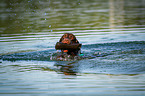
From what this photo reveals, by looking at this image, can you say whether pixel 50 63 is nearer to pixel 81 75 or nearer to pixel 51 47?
pixel 81 75

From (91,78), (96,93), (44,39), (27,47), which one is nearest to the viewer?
(96,93)

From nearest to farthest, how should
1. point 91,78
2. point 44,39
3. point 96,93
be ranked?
point 96,93 → point 91,78 → point 44,39

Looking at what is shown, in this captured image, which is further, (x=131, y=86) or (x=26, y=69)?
(x=26, y=69)

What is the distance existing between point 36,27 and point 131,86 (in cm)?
1364

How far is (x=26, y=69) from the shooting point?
10906mm

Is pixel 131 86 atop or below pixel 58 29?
below

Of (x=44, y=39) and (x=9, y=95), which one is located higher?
(x=44, y=39)

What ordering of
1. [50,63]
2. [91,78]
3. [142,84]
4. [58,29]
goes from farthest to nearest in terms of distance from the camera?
[58,29], [50,63], [91,78], [142,84]

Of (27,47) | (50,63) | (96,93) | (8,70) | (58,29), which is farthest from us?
(58,29)

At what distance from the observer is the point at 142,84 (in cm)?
877

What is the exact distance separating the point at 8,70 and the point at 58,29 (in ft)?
33.2

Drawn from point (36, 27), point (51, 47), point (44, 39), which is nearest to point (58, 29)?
point (36, 27)

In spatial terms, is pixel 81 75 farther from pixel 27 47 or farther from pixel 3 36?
pixel 3 36

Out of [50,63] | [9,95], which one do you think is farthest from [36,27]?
[9,95]
